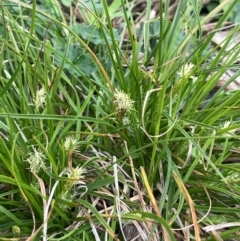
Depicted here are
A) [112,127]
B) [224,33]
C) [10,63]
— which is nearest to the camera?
[112,127]

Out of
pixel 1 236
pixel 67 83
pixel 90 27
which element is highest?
pixel 90 27

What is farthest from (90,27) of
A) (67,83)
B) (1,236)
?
(1,236)

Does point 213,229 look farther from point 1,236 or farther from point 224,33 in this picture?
point 224,33

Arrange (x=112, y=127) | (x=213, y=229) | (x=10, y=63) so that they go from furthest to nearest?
(x=10, y=63) → (x=112, y=127) → (x=213, y=229)

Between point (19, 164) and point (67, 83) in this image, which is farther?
point (67, 83)

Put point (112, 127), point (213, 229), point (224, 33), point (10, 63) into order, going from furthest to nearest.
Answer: point (224, 33) → point (10, 63) → point (112, 127) → point (213, 229)

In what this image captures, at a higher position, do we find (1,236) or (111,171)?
(111,171)

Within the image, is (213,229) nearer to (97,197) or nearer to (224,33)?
(97,197)

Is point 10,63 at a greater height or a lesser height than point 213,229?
greater

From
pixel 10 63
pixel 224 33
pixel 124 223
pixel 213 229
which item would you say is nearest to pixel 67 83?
pixel 10 63
